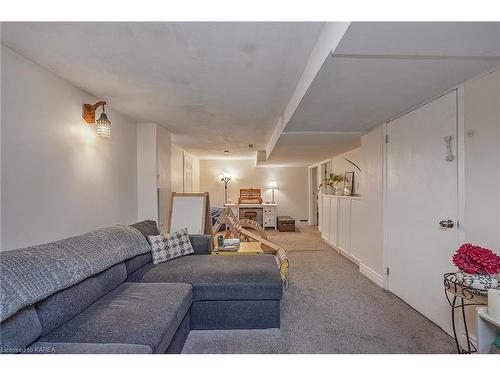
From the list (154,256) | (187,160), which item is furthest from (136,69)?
(187,160)

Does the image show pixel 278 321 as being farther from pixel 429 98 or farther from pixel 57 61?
pixel 57 61

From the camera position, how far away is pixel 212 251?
9.36ft

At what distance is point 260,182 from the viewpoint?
7883 millimetres

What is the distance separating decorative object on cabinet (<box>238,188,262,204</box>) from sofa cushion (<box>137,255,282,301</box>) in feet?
16.7

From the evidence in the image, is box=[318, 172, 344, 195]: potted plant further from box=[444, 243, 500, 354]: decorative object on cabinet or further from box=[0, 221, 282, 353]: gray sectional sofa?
box=[444, 243, 500, 354]: decorative object on cabinet

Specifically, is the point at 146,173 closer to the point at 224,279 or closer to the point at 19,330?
the point at 224,279

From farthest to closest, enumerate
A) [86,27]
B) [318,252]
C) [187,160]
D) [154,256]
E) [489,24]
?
[187,160] → [318,252] → [154,256] → [86,27] → [489,24]

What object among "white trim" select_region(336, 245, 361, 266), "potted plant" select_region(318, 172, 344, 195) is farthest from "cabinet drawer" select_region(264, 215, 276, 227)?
"white trim" select_region(336, 245, 361, 266)

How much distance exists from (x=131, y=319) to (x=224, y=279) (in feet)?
2.64

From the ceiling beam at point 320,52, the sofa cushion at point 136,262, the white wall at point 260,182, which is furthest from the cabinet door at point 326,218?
the sofa cushion at point 136,262

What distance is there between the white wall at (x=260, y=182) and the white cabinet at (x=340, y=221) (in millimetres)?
2462

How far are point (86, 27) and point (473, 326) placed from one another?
3.18 m

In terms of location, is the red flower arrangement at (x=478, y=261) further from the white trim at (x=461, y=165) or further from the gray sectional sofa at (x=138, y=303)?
the gray sectional sofa at (x=138, y=303)

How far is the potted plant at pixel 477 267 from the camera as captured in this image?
1342mm
